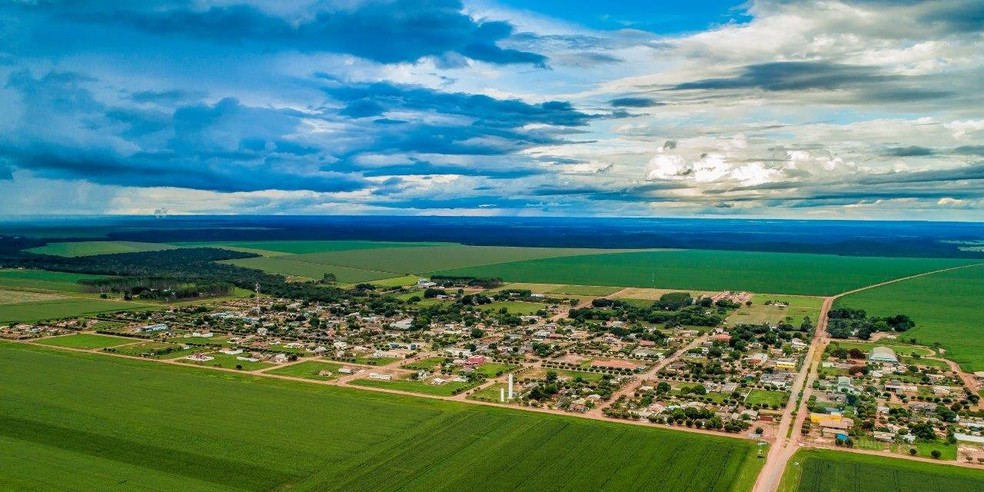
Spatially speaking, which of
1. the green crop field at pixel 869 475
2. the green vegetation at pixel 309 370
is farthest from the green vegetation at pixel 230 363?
the green crop field at pixel 869 475

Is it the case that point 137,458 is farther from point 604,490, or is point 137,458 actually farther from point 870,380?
point 870,380

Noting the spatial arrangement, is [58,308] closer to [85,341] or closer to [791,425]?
[85,341]

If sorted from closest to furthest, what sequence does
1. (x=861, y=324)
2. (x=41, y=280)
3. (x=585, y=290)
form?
1. (x=861, y=324)
2. (x=585, y=290)
3. (x=41, y=280)

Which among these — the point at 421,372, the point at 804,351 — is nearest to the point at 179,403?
the point at 421,372

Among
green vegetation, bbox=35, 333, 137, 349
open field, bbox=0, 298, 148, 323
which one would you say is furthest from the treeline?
open field, bbox=0, 298, 148, 323

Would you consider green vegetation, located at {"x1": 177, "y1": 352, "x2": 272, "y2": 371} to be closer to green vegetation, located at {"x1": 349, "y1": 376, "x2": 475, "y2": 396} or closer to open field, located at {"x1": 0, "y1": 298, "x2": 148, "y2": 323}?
green vegetation, located at {"x1": 349, "y1": 376, "x2": 475, "y2": 396}

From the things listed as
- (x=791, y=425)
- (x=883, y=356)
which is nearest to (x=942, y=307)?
(x=883, y=356)
